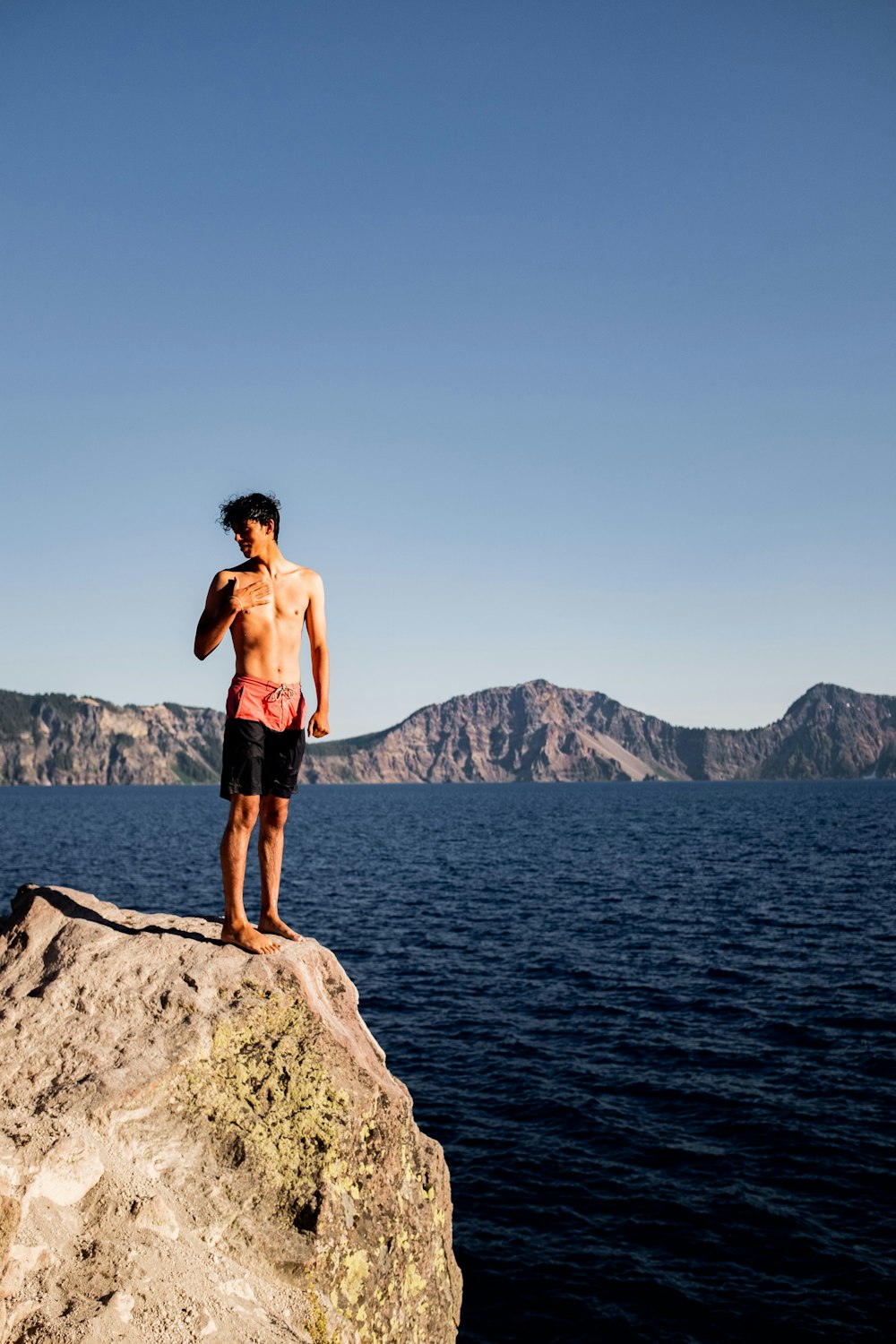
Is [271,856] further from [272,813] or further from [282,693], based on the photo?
[282,693]

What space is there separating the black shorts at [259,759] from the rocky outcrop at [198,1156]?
4.53ft

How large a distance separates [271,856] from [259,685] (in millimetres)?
1659

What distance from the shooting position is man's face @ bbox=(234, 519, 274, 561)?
7789 mm

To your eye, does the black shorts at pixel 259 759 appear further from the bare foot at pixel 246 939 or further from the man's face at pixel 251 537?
the man's face at pixel 251 537

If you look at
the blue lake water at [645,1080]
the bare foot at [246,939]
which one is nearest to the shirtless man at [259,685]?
the bare foot at [246,939]

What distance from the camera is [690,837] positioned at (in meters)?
88.0

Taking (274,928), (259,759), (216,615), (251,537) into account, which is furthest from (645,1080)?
(251,537)

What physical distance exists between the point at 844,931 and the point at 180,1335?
3913 cm

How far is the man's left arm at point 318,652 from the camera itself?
815cm

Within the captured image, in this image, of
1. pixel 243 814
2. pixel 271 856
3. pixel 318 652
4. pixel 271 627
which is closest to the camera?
pixel 243 814

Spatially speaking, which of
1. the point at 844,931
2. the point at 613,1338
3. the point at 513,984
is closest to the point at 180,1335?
the point at 613,1338

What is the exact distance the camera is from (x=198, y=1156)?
5.76m

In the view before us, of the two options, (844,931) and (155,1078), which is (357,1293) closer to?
(155,1078)

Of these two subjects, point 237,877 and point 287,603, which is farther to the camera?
point 287,603
